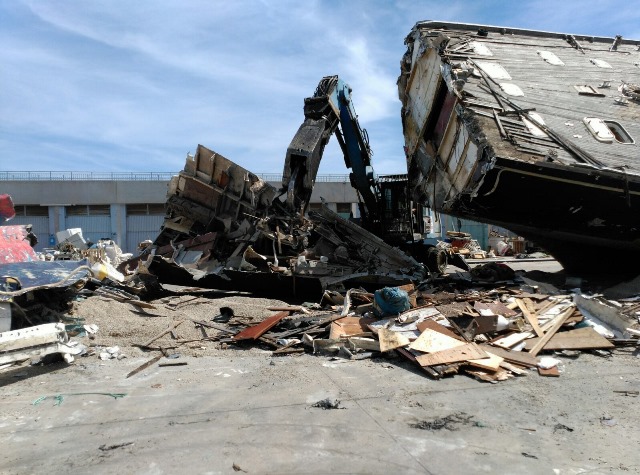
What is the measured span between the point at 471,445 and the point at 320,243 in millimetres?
7821

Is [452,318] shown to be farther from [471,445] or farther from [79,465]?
[79,465]

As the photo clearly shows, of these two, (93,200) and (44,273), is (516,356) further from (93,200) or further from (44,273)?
(93,200)

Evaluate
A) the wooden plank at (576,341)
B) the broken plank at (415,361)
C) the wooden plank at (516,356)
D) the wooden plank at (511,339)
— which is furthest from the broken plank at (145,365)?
the wooden plank at (576,341)

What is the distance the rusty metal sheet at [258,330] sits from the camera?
688cm

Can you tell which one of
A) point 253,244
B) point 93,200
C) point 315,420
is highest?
point 93,200

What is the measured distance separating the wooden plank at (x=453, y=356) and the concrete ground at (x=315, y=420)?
23cm

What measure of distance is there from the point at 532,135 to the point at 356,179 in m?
6.28

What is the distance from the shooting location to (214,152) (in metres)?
12.8

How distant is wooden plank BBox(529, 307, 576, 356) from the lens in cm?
597

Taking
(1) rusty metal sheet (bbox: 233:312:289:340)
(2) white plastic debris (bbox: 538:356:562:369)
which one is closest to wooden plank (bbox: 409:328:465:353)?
(2) white plastic debris (bbox: 538:356:562:369)

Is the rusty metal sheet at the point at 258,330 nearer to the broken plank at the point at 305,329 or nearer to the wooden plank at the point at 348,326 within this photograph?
the broken plank at the point at 305,329

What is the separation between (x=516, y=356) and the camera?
5.74 metres

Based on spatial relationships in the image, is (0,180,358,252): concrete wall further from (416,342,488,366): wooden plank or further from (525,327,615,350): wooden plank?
(416,342,488,366): wooden plank

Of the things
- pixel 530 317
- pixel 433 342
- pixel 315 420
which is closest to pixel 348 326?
pixel 433 342
